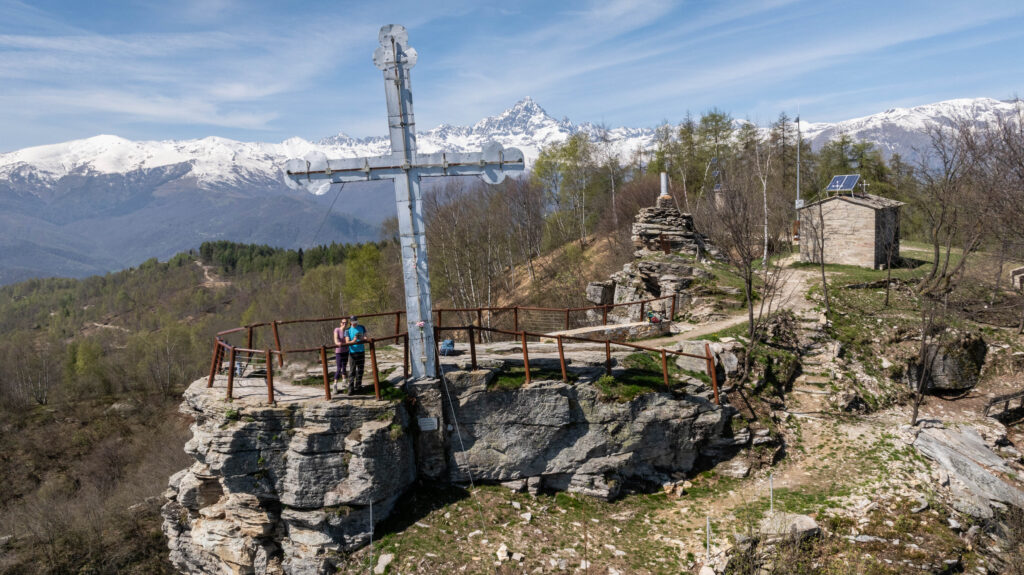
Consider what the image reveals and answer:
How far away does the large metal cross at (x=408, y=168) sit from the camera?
1107 centimetres

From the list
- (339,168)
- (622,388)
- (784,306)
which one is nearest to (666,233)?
(784,306)

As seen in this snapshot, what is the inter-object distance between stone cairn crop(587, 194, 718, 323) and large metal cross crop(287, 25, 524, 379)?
38.1 ft

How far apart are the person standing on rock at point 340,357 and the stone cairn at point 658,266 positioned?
12.5m

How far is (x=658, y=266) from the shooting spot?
23.7m

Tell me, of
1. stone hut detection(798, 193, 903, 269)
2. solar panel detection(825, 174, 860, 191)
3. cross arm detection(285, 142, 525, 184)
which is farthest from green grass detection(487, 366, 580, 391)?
solar panel detection(825, 174, 860, 191)

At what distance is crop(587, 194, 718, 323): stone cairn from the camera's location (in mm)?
22656

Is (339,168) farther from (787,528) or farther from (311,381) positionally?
(787,528)

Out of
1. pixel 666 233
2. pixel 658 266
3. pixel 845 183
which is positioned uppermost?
pixel 845 183

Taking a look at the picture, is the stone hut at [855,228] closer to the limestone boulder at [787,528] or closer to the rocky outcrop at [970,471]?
the rocky outcrop at [970,471]

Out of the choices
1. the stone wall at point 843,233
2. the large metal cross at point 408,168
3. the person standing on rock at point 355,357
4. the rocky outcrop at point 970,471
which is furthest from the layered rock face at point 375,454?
the stone wall at point 843,233

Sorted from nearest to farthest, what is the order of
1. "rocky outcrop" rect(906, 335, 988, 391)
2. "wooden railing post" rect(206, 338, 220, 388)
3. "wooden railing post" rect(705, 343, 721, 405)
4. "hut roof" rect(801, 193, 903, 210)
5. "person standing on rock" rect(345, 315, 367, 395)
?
"person standing on rock" rect(345, 315, 367, 395) → "wooden railing post" rect(206, 338, 220, 388) → "wooden railing post" rect(705, 343, 721, 405) → "rocky outcrop" rect(906, 335, 988, 391) → "hut roof" rect(801, 193, 903, 210)

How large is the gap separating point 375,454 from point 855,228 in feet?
85.7

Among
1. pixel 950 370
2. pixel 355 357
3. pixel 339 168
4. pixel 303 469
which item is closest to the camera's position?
pixel 303 469

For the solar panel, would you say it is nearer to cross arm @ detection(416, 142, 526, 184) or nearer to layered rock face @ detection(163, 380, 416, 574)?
cross arm @ detection(416, 142, 526, 184)
